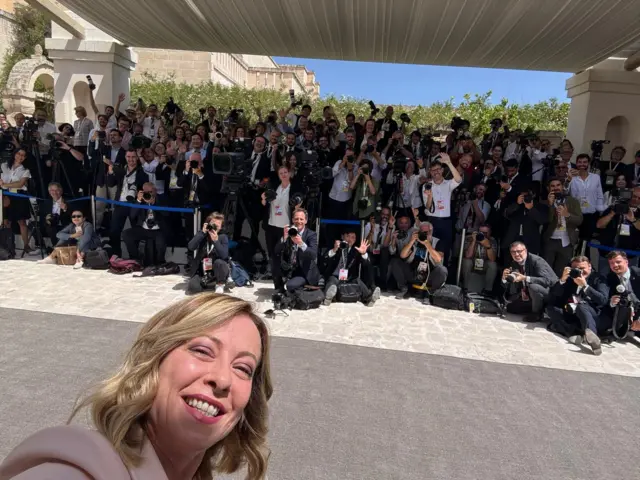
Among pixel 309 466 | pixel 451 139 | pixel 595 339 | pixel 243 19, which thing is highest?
pixel 243 19

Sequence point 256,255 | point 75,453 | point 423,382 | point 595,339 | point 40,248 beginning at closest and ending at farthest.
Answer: point 75,453 → point 423,382 → point 595,339 → point 256,255 → point 40,248

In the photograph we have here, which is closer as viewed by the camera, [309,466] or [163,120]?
[309,466]

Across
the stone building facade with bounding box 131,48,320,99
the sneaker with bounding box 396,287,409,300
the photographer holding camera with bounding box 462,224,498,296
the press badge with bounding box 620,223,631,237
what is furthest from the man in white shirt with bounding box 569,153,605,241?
the stone building facade with bounding box 131,48,320,99

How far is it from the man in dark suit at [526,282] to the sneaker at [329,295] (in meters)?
2.15

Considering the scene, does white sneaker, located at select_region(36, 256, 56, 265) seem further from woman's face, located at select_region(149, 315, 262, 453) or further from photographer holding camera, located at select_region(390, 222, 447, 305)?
woman's face, located at select_region(149, 315, 262, 453)

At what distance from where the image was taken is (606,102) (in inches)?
368

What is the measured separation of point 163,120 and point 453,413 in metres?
8.25

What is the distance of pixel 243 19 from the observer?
25.2ft

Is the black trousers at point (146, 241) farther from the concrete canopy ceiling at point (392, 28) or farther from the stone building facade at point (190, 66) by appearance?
the stone building facade at point (190, 66)

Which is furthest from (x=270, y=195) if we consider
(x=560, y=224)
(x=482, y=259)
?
(x=560, y=224)

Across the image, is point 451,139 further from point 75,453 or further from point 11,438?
point 75,453

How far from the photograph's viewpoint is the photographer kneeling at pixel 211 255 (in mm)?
6164

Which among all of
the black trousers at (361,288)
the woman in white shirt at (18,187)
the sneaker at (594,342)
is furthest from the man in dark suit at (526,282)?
the woman in white shirt at (18,187)

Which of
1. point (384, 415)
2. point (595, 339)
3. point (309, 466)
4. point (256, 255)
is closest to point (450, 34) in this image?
point (256, 255)
